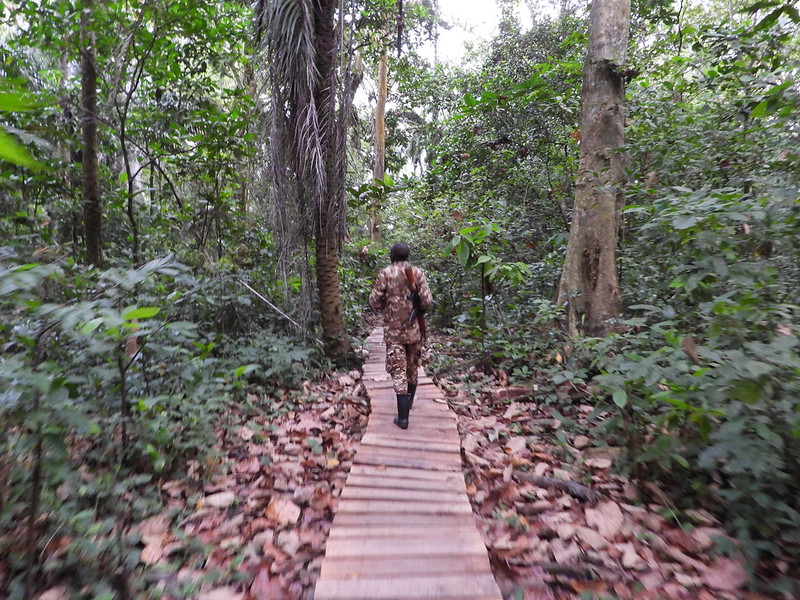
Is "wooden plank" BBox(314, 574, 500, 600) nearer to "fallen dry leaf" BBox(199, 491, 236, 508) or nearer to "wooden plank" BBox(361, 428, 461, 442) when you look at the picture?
"fallen dry leaf" BBox(199, 491, 236, 508)

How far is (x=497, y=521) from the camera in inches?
123

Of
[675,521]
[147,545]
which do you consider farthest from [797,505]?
[147,545]

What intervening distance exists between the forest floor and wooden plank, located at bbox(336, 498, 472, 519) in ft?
0.65

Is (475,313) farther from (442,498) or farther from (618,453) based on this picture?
(442,498)

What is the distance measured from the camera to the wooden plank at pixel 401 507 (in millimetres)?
3051

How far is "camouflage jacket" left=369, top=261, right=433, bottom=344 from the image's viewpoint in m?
4.65

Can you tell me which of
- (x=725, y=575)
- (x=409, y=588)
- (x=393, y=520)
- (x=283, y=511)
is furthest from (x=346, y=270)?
(x=725, y=575)

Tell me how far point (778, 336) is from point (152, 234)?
862cm

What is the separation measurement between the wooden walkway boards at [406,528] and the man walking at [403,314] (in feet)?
1.74

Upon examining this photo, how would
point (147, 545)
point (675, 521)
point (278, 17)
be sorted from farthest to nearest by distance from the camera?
point (278, 17) → point (675, 521) → point (147, 545)

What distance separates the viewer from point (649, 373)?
311cm

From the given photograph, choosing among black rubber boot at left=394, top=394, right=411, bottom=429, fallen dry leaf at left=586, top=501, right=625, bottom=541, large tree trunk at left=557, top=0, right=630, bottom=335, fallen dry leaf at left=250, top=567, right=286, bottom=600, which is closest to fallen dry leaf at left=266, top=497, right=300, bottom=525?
fallen dry leaf at left=250, top=567, right=286, bottom=600

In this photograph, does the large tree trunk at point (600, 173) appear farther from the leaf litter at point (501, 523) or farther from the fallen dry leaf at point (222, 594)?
the fallen dry leaf at point (222, 594)

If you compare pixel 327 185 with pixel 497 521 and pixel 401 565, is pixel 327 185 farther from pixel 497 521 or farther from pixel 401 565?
pixel 401 565
